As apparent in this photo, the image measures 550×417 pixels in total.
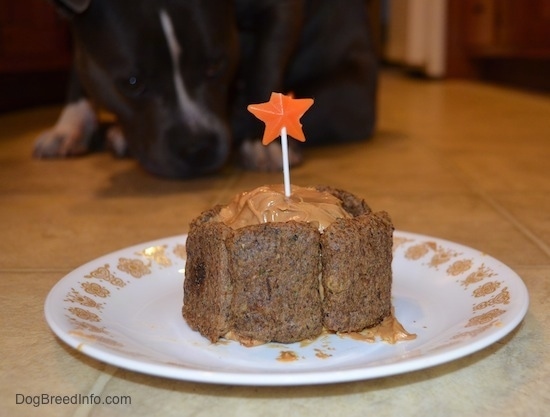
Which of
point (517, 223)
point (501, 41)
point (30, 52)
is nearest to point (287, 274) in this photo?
point (517, 223)

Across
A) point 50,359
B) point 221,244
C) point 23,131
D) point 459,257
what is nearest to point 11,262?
point 50,359

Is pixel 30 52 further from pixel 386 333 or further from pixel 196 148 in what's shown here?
pixel 386 333

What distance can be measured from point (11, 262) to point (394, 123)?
201 centimetres

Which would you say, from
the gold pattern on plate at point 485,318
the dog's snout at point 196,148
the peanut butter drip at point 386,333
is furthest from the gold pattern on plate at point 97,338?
the dog's snout at point 196,148

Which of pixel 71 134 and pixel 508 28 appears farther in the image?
pixel 508 28

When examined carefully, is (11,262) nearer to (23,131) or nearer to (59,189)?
(59,189)

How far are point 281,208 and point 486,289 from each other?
25 cm

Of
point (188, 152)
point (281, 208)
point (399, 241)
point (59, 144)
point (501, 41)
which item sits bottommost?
point (501, 41)

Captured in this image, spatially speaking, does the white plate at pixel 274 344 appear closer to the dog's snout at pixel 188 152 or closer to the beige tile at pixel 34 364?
the beige tile at pixel 34 364

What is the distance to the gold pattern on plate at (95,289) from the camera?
87cm

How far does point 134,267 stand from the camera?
98cm

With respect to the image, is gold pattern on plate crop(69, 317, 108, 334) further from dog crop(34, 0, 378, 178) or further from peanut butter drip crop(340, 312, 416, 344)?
dog crop(34, 0, 378, 178)

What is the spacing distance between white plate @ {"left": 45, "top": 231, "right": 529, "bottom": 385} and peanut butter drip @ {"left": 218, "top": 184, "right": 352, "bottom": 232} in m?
0.12

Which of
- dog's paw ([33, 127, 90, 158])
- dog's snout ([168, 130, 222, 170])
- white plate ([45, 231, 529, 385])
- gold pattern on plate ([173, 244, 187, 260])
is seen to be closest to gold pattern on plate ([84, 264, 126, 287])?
white plate ([45, 231, 529, 385])
